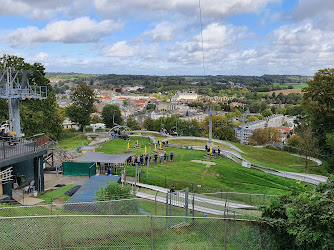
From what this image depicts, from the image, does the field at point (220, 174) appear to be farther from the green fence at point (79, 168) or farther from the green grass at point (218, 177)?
the green fence at point (79, 168)

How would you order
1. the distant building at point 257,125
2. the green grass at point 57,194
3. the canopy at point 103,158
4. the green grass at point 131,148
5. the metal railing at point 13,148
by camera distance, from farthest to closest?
the distant building at point 257,125, the green grass at point 131,148, the canopy at point 103,158, the green grass at point 57,194, the metal railing at point 13,148

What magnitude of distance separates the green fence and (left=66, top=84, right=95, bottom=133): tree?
31.9m

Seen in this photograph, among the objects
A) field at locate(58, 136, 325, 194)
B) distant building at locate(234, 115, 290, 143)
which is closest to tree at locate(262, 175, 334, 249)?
field at locate(58, 136, 325, 194)

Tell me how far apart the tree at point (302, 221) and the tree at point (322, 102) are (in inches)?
1190

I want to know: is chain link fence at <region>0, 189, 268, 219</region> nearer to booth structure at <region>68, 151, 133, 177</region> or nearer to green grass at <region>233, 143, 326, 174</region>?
booth structure at <region>68, 151, 133, 177</region>

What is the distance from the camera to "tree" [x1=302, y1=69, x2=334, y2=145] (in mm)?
37131

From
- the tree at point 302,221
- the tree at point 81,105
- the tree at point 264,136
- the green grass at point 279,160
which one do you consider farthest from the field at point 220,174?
the tree at point 264,136

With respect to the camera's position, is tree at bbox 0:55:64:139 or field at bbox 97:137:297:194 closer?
field at bbox 97:137:297:194

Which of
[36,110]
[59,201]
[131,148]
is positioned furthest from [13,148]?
[36,110]

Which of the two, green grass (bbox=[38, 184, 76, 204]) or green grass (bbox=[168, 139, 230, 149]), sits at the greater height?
green grass (bbox=[38, 184, 76, 204])

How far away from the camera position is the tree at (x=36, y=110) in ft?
126

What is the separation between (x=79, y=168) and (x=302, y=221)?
64.1ft

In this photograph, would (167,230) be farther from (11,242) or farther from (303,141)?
(303,141)

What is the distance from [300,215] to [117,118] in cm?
7240
